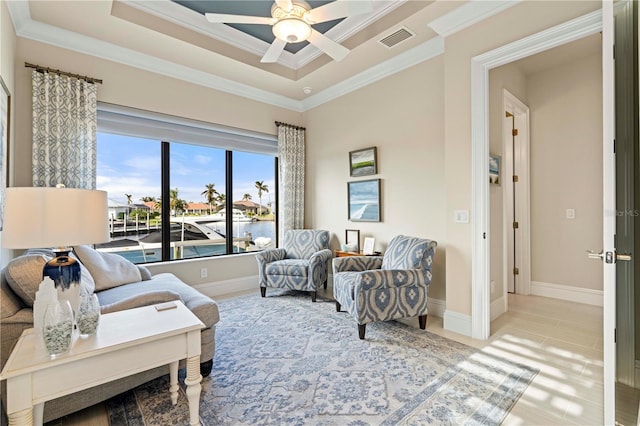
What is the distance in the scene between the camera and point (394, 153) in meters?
3.66

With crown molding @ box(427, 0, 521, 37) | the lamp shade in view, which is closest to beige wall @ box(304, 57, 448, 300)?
→ crown molding @ box(427, 0, 521, 37)

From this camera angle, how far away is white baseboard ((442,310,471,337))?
8.98 ft

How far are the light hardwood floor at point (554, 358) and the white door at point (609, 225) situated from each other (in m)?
0.30

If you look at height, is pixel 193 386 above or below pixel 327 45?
below

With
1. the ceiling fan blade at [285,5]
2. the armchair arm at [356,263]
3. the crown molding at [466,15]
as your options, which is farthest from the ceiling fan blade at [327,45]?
the armchair arm at [356,263]

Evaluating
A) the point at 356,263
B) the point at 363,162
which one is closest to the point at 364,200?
the point at 363,162

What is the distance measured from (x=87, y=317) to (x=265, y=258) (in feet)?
8.70

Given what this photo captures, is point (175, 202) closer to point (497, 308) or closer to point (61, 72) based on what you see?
point (61, 72)

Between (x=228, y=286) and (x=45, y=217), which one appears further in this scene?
(x=228, y=286)

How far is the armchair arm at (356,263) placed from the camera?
3.28 meters

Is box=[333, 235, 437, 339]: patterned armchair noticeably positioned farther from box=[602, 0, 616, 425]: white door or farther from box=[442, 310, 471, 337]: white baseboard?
box=[602, 0, 616, 425]: white door

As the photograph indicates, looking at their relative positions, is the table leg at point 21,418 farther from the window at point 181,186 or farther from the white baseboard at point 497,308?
the white baseboard at point 497,308

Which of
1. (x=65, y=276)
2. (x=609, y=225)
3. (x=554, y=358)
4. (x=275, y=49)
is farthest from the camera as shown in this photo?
(x=275, y=49)

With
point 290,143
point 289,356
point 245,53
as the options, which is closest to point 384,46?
point 245,53
